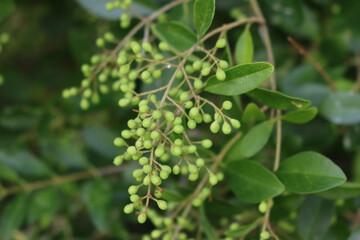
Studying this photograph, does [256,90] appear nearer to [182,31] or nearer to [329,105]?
[182,31]

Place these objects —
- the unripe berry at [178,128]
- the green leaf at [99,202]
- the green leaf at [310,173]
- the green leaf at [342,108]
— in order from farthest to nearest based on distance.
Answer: the green leaf at [99,202], the green leaf at [342,108], the green leaf at [310,173], the unripe berry at [178,128]

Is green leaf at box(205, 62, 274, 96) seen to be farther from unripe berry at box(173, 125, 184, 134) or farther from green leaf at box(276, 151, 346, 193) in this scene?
green leaf at box(276, 151, 346, 193)

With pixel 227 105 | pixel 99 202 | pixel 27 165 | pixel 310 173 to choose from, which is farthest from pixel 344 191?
pixel 27 165

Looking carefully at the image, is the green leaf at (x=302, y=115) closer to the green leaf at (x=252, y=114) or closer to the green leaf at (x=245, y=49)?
the green leaf at (x=252, y=114)

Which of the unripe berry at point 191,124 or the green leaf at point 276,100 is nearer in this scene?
the unripe berry at point 191,124

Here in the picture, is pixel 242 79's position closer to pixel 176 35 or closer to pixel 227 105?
pixel 227 105

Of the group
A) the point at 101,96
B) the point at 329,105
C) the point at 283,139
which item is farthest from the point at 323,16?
the point at 101,96

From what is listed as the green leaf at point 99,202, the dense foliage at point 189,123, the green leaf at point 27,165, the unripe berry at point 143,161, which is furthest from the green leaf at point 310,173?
the green leaf at point 27,165

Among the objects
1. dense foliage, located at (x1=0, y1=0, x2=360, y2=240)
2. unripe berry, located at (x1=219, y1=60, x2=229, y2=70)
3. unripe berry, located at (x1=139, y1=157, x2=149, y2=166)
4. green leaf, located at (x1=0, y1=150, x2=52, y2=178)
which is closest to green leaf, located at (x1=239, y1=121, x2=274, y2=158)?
dense foliage, located at (x1=0, y1=0, x2=360, y2=240)

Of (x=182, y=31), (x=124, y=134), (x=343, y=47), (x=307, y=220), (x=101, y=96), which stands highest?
(x=101, y=96)
